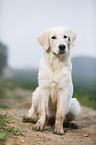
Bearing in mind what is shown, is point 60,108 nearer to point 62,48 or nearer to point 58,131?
point 58,131

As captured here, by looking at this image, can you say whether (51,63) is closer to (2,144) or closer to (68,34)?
(68,34)

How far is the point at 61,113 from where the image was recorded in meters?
5.23

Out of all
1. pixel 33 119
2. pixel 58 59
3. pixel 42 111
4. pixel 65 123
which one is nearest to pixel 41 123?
pixel 42 111

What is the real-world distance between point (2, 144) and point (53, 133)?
1.55 m

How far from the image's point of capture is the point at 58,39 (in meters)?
4.96

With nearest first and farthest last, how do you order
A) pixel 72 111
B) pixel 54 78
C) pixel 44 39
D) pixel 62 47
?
pixel 62 47 → pixel 54 78 → pixel 44 39 → pixel 72 111

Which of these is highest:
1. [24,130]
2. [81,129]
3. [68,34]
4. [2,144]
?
[68,34]

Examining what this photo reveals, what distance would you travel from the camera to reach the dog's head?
4887 mm

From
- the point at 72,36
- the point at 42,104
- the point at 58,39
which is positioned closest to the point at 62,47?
the point at 58,39

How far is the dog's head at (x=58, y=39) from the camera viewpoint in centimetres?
489

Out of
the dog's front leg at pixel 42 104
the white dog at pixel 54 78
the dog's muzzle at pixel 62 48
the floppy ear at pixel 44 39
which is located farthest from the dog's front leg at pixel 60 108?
the floppy ear at pixel 44 39

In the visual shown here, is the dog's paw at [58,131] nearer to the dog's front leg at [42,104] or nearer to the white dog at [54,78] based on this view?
the white dog at [54,78]

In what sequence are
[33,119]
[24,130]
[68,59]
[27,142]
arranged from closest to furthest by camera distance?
[27,142] → [24,130] → [68,59] → [33,119]

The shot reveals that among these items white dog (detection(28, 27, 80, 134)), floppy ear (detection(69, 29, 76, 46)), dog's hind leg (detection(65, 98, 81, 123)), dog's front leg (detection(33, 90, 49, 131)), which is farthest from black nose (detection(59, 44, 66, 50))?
dog's hind leg (detection(65, 98, 81, 123))
